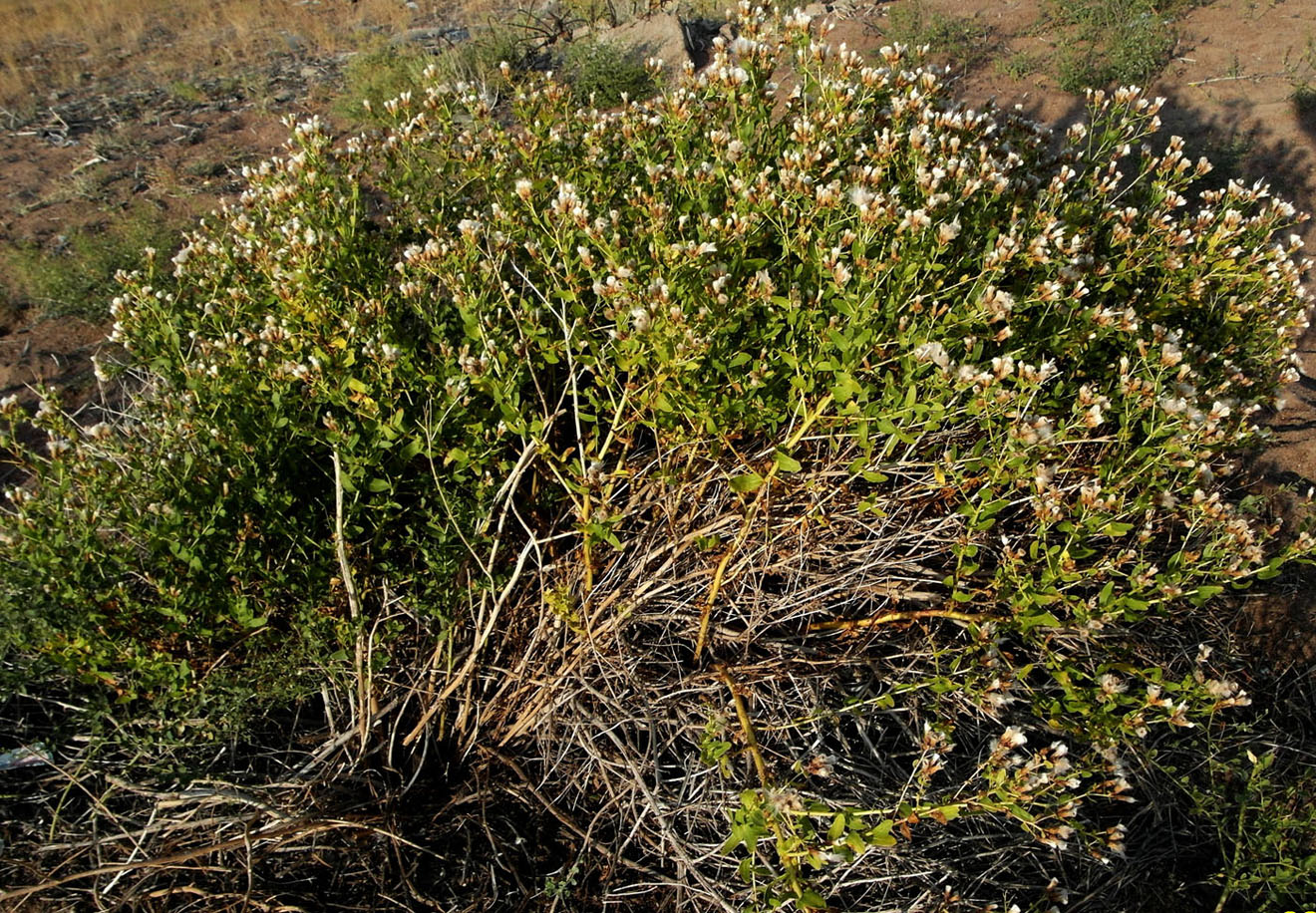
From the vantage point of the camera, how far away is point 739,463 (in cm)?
258

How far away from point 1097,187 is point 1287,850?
230 centimetres

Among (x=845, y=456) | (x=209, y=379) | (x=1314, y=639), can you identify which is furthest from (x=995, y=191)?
(x=209, y=379)

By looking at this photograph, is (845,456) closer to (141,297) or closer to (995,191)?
(995,191)

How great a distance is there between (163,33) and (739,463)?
14.6 m

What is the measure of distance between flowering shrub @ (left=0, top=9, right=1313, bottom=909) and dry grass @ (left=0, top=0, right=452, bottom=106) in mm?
9994

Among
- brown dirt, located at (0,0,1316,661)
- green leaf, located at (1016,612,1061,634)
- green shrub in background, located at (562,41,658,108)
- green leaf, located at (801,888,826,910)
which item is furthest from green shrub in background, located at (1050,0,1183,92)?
green leaf, located at (801,888,826,910)

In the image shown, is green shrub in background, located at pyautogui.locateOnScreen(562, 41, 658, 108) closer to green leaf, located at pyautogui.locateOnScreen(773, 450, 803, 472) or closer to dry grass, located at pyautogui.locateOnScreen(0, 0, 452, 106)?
dry grass, located at pyautogui.locateOnScreen(0, 0, 452, 106)

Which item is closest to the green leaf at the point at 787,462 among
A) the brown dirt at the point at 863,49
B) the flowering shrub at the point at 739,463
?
the flowering shrub at the point at 739,463

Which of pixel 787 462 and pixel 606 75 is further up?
pixel 606 75

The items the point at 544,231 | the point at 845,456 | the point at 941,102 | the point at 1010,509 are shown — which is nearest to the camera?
the point at 544,231

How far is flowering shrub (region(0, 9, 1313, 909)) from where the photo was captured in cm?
213

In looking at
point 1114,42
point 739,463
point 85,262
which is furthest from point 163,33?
point 739,463

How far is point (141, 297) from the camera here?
2463 millimetres

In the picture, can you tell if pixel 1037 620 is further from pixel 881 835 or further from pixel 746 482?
pixel 746 482
